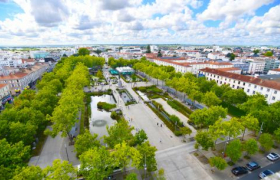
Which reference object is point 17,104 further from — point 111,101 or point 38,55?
point 38,55

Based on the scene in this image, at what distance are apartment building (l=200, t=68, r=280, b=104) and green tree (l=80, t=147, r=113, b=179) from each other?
51303mm

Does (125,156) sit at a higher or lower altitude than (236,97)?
lower

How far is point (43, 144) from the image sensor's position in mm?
30719

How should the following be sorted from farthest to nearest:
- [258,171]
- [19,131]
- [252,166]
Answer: [19,131], [252,166], [258,171]

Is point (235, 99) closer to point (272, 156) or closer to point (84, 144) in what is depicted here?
point (272, 156)

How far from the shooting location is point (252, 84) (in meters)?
50.9

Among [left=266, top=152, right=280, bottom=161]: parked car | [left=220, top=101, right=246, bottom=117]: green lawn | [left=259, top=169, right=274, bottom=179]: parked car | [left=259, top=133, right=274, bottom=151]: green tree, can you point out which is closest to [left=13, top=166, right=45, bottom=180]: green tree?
[left=259, top=169, right=274, bottom=179]: parked car

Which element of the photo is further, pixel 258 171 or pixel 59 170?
pixel 258 171

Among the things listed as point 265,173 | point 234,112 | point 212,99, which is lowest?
point 265,173

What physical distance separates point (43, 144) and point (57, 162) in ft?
53.3

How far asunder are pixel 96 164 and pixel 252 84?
5502cm

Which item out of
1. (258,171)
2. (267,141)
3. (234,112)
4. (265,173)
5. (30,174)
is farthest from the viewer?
(234,112)

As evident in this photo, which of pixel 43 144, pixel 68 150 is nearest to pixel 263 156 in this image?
pixel 68 150

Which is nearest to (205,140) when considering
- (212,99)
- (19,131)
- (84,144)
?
(212,99)
